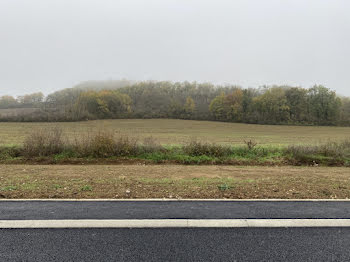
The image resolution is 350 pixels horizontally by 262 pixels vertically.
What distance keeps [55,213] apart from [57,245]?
45.5 inches

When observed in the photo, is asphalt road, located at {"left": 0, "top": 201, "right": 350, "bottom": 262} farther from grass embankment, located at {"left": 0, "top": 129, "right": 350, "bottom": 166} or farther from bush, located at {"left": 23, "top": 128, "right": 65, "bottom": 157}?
bush, located at {"left": 23, "top": 128, "right": 65, "bottom": 157}

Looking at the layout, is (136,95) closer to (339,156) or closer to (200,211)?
(339,156)

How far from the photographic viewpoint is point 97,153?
1238 cm

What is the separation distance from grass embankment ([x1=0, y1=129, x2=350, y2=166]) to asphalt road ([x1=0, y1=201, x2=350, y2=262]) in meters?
7.68

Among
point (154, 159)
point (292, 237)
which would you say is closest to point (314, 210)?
point (292, 237)

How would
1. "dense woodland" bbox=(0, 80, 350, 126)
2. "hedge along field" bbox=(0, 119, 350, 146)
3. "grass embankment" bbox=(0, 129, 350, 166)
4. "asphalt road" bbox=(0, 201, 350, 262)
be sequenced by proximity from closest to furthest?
"asphalt road" bbox=(0, 201, 350, 262)
"grass embankment" bbox=(0, 129, 350, 166)
"hedge along field" bbox=(0, 119, 350, 146)
"dense woodland" bbox=(0, 80, 350, 126)

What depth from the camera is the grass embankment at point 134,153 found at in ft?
39.5

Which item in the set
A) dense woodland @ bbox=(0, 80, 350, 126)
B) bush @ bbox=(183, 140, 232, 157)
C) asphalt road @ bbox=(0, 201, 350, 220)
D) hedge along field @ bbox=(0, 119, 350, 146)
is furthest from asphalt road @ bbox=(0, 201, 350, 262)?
dense woodland @ bbox=(0, 80, 350, 126)

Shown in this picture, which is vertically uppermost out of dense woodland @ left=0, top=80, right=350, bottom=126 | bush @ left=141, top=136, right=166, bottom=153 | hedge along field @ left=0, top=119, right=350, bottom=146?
dense woodland @ left=0, top=80, right=350, bottom=126

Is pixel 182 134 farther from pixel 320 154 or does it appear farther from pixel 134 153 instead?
pixel 320 154

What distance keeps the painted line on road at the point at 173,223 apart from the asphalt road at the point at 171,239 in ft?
0.40

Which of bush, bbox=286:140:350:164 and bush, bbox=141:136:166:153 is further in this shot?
bush, bbox=141:136:166:153

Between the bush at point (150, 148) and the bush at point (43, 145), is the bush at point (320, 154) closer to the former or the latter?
the bush at point (150, 148)

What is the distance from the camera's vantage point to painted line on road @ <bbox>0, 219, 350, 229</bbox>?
3691 mm
